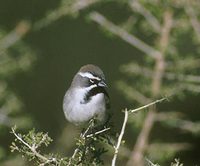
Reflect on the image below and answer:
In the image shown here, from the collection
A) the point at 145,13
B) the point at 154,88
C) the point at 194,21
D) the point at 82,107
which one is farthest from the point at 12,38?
the point at 82,107

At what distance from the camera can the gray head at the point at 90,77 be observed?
4.73 metres

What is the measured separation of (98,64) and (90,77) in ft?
12.1

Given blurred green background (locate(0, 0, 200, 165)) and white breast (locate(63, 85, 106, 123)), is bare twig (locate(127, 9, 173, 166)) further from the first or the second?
white breast (locate(63, 85, 106, 123))

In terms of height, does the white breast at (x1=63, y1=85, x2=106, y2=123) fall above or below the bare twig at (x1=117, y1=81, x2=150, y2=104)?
above

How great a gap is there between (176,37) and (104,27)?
682 mm

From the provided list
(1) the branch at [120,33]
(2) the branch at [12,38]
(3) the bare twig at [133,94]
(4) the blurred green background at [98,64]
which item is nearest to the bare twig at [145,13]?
(4) the blurred green background at [98,64]

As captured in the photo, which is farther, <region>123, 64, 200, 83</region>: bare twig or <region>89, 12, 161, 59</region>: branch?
<region>89, 12, 161, 59</region>: branch

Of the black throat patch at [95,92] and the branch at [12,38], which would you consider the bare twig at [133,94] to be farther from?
the black throat patch at [95,92]

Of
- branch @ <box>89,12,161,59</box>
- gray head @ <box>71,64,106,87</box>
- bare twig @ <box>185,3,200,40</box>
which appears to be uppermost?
gray head @ <box>71,64,106,87</box>

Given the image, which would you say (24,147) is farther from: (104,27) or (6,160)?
(6,160)

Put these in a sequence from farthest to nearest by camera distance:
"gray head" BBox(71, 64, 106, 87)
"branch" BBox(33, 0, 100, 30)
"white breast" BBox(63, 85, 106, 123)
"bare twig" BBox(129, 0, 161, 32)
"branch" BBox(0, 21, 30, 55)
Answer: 1. "branch" BBox(0, 21, 30, 55)
2. "bare twig" BBox(129, 0, 161, 32)
3. "branch" BBox(33, 0, 100, 30)
4. "gray head" BBox(71, 64, 106, 87)
5. "white breast" BBox(63, 85, 106, 123)

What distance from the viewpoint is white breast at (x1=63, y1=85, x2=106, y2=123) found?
179 inches

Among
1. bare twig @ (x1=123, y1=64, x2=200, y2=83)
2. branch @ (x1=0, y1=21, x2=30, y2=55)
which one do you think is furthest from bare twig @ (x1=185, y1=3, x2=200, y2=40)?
branch @ (x1=0, y1=21, x2=30, y2=55)

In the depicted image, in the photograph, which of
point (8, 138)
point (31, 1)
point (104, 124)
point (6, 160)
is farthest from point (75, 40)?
point (104, 124)
